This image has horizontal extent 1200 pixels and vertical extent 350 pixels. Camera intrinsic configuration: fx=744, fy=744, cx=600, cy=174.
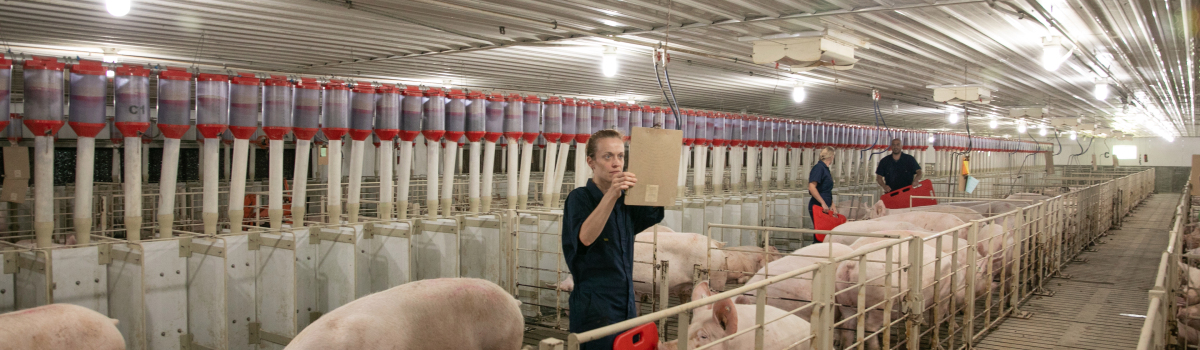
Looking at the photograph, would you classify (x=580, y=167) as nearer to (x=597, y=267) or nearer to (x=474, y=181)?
(x=474, y=181)

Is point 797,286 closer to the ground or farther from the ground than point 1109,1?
closer to the ground

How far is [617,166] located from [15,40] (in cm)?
774

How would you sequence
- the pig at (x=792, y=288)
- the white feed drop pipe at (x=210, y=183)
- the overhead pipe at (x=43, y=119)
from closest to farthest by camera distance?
the overhead pipe at (x=43, y=119) < the white feed drop pipe at (x=210, y=183) < the pig at (x=792, y=288)

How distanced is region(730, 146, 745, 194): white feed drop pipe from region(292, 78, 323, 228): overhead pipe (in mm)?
7251

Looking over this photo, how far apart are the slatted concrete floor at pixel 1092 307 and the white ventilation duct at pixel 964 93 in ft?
8.62

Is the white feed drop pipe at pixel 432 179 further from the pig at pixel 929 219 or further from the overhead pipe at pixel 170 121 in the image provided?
the pig at pixel 929 219

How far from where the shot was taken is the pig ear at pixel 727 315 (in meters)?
3.74

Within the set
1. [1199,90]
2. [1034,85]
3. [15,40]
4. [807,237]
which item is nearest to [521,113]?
[15,40]

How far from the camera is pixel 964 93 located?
10.8 metres

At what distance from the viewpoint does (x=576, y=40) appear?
779 centimetres

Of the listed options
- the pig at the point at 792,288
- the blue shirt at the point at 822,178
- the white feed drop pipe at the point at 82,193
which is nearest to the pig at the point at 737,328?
the pig at the point at 792,288

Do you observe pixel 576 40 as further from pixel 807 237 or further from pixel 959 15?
pixel 807 237

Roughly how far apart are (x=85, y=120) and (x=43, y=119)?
0.22 meters

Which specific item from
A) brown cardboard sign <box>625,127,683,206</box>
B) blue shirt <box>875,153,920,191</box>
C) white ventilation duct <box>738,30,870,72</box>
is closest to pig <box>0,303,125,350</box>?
brown cardboard sign <box>625,127,683,206</box>
